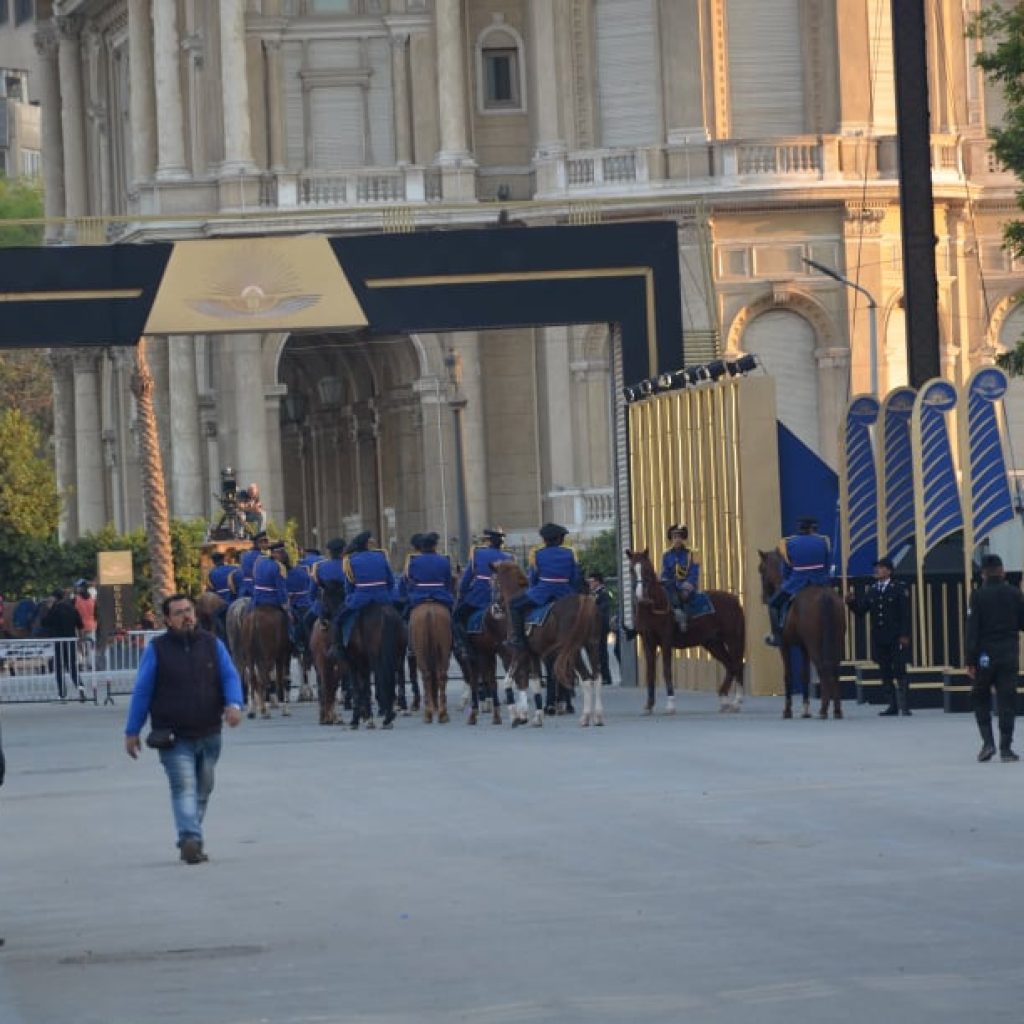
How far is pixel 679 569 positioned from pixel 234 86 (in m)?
43.1

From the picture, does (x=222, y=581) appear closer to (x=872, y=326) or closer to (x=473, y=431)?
(x=872, y=326)

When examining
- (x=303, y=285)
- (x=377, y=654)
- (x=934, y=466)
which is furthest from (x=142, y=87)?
(x=934, y=466)

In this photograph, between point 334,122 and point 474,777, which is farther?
point 334,122

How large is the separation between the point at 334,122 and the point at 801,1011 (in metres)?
68.0

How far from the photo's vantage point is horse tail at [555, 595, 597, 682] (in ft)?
116

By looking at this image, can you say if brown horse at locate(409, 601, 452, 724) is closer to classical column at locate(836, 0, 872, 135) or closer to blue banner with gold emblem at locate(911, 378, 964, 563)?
blue banner with gold emblem at locate(911, 378, 964, 563)

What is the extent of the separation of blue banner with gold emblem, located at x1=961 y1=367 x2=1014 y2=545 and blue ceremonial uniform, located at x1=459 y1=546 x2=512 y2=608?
545 centimetres

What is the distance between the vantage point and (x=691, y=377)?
43.8 metres

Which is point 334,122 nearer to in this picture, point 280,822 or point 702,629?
point 702,629

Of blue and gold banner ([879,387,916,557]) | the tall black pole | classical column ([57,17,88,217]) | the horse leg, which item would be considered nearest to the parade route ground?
the horse leg

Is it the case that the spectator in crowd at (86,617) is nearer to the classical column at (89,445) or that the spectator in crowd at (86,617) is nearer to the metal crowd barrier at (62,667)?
the metal crowd barrier at (62,667)

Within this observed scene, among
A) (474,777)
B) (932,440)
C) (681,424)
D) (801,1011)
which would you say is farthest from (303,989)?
(681,424)

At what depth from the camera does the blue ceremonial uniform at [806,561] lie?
36000 millimetres

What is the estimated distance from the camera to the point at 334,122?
8044 centimetres
